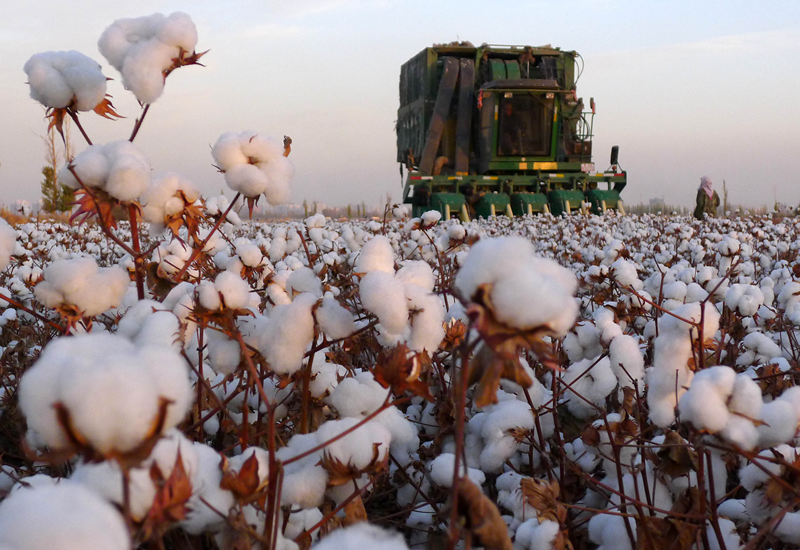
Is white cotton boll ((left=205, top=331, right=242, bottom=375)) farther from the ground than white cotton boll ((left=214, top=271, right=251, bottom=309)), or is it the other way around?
white cotton boll ((left=214, top=271, right=251, bottom=309))

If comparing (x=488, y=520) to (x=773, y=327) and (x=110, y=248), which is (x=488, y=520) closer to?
(x=773, y=327)

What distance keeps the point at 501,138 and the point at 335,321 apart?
50.1 feet

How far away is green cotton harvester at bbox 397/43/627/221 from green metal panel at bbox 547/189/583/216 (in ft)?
0.07

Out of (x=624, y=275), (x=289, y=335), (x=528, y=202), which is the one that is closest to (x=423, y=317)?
(x=289, y=335)

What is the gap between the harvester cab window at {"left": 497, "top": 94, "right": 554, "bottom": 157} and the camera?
51.3ft

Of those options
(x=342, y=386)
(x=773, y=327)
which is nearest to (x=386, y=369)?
(x=342, y=386)

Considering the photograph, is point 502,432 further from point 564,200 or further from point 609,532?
point 564,200

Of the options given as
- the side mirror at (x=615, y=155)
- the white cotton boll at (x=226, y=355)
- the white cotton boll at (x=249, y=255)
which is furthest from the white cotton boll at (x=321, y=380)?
the side mirror at (x=615, y=155)

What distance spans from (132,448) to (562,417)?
163cm

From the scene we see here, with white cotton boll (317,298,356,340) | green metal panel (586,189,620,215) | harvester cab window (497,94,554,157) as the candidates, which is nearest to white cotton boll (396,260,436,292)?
white cotton boll (317,298,356,340)

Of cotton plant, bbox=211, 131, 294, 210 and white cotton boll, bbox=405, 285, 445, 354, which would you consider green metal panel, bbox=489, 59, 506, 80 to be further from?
white cotton boll, bbox=405, 285, 445, 354

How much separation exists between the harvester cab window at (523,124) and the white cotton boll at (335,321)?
15.2 m

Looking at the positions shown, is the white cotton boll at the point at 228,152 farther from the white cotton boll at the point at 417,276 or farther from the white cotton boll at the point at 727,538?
the white cotton boll at the point at 727,538

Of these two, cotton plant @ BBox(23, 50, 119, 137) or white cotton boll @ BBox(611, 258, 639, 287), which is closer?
cotton plant @ BBox(23, 50, 119, 137)
